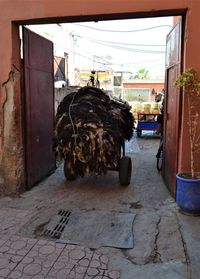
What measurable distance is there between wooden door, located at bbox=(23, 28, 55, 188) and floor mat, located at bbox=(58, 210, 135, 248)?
1.68 m

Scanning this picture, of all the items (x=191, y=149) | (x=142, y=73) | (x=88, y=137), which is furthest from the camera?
(x=142, y=73)

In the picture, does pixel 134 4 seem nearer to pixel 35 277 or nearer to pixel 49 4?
pixel 49 4

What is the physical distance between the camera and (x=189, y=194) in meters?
4.34

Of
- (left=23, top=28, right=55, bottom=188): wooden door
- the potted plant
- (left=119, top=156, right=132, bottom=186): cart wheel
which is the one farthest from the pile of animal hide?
the potted plant

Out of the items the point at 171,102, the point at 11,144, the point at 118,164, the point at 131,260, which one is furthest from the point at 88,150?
the point at 131,260

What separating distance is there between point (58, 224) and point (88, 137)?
1581mm

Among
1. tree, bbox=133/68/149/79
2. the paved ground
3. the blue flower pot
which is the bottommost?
the paved ground

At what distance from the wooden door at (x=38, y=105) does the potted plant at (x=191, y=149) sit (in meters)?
2.66

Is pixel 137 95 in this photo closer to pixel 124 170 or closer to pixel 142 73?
pixel 142 73

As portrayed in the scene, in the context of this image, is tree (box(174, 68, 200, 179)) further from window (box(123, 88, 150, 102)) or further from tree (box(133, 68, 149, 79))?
tree (box(133, 68, 149, 79))

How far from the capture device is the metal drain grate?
411cm

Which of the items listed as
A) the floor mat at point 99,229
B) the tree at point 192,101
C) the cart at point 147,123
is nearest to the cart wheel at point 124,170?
the floor mat at point 99,229

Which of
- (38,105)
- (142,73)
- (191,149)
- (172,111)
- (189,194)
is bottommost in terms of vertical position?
(189,194)

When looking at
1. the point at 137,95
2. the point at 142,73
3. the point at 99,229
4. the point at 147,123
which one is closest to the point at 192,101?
the point at 99,229
